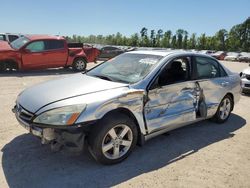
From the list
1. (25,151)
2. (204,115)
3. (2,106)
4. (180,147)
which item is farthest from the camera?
(2,106)

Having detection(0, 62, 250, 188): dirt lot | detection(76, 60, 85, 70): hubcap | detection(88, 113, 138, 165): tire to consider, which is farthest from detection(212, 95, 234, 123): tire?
detection(76, 60, 85, 70): hubcap

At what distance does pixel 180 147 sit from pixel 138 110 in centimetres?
115

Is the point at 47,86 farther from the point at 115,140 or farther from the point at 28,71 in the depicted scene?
the point at 28,71

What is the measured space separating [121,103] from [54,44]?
30.0 ft

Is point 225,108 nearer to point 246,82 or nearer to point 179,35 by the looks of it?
point 246,82

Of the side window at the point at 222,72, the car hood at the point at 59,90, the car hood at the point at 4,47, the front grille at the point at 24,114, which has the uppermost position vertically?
the car hood at the point at 4,47

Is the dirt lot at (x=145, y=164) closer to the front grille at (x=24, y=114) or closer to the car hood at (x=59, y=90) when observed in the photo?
the front grille at (x=24, y=114)

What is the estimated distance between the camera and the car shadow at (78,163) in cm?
322

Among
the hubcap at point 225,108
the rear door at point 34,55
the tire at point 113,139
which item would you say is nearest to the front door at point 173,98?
the tire at point 113,139

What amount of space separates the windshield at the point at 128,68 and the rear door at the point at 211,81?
104 cm

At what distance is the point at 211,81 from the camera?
204 inches

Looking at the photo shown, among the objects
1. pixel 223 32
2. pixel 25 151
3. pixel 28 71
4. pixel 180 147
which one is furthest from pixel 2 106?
pixel 223 32

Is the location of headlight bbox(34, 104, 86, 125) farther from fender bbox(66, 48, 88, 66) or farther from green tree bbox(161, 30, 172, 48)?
green tree bbox(161, 30, 172, 48)

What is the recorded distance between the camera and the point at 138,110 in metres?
3.75
